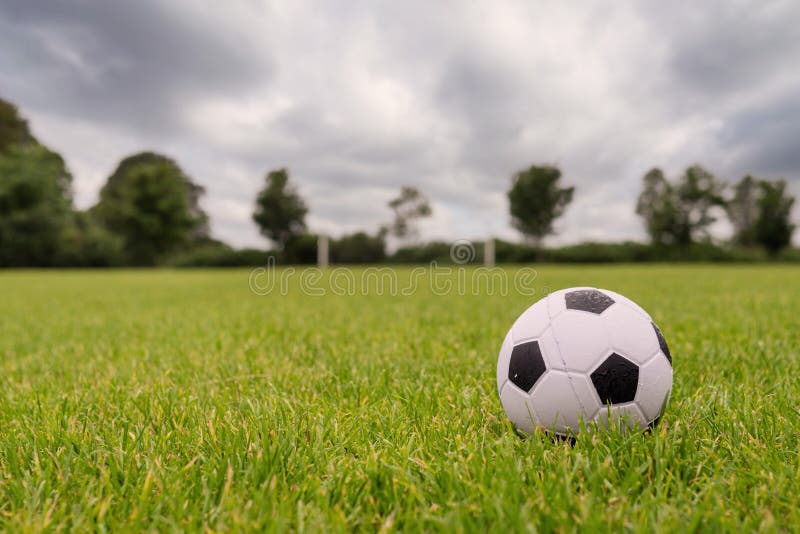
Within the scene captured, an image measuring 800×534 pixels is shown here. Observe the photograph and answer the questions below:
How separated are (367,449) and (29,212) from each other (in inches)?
1772

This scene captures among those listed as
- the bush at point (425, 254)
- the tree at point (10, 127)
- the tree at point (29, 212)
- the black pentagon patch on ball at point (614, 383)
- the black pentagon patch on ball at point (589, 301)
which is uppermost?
the tree at point (10, 127)

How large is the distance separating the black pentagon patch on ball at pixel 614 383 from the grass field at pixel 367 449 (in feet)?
0.43

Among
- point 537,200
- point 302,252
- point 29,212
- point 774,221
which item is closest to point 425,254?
point 302,252

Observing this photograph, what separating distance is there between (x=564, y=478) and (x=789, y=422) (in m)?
1.10

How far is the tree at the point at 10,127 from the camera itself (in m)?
41.9

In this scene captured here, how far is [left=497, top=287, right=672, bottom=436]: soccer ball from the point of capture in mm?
1514

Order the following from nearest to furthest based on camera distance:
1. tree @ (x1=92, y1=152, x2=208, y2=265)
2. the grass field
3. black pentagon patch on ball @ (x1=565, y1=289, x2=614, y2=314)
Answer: the grass field
black pentagon patch on ball @ (x1=565, y1=289, x2=614, y2=314)
tree @ (x1=92, y1=152, x2=208, y2=265)

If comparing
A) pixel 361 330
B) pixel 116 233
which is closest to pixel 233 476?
pixel 361 330

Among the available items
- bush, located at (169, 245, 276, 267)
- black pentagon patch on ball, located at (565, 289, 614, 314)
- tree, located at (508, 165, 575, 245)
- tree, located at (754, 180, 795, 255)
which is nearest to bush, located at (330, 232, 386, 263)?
bush, located at (169, 245, 276, 267)

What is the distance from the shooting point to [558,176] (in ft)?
161

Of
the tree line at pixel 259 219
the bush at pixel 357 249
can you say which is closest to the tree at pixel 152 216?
the tree line at pixel 259 219

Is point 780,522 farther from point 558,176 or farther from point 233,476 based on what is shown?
point 558,176

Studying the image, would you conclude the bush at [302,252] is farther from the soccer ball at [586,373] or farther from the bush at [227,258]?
the soccer ball at [586,373]

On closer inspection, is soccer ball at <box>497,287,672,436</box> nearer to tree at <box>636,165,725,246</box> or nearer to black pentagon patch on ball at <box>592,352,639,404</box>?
black pentagon patch on ball at <box>592,352,639,404</box>
